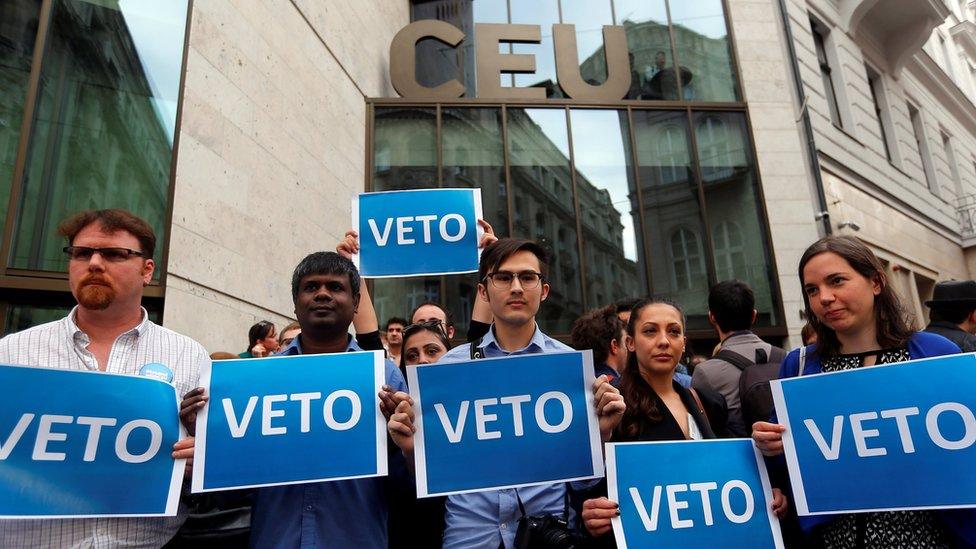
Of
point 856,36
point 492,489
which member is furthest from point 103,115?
point 856,36

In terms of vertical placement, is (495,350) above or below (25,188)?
below

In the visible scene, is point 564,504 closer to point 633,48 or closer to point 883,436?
point 883,436

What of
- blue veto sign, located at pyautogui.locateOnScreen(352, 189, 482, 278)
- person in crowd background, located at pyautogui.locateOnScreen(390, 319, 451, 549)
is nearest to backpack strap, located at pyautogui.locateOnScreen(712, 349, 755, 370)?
blue veto sign, located at pyautogui.locateOnScreen(352, 189, 482, 278)

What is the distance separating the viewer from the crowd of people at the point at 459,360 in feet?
7.07

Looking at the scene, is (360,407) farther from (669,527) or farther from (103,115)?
(103,115)

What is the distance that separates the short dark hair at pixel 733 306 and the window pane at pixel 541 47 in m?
8.45

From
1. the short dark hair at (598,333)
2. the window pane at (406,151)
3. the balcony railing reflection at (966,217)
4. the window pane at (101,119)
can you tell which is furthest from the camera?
the balcony railing reflection at (966,217)

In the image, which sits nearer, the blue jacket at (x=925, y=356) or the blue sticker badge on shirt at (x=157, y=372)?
the blue jacket at (x=925, y=356)

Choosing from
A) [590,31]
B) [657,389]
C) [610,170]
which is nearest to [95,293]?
[657,389]

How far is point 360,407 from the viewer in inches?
90.5

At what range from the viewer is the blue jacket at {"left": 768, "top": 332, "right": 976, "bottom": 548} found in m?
1.99

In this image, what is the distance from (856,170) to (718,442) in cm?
1231

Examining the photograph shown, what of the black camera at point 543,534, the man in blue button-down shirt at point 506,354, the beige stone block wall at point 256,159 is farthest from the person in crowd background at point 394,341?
the black camera at point 543,534

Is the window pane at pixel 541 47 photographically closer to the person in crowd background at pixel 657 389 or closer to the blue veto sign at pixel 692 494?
the person in crowd background at pixel 657 389
